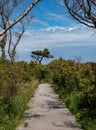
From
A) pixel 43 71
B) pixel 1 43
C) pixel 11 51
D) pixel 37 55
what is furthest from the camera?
pixel 37 55

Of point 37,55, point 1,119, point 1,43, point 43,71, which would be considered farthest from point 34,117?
point 37,55

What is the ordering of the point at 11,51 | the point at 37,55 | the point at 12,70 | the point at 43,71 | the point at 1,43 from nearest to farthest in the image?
the point at 12,70 → the point at 1,43 → the point at 11,51 → the point at 43,71 → the point at 37,55

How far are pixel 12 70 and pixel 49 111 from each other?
7.79ft

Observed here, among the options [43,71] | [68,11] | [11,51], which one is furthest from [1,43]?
[68,11]

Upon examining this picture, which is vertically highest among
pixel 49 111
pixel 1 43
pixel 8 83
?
pixel 1 43

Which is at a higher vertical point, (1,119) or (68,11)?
(68,11)

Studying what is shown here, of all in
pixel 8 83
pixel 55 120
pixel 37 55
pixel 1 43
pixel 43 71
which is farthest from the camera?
pixel 37 55

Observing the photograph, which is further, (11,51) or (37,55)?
(37,55)

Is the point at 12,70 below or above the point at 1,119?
above

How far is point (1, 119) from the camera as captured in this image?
13.7m

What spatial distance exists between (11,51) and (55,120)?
34860 millimetres

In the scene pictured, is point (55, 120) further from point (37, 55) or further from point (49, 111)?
point (37, 55)

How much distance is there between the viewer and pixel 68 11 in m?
18.4

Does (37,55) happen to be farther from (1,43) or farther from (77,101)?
(77,101)
